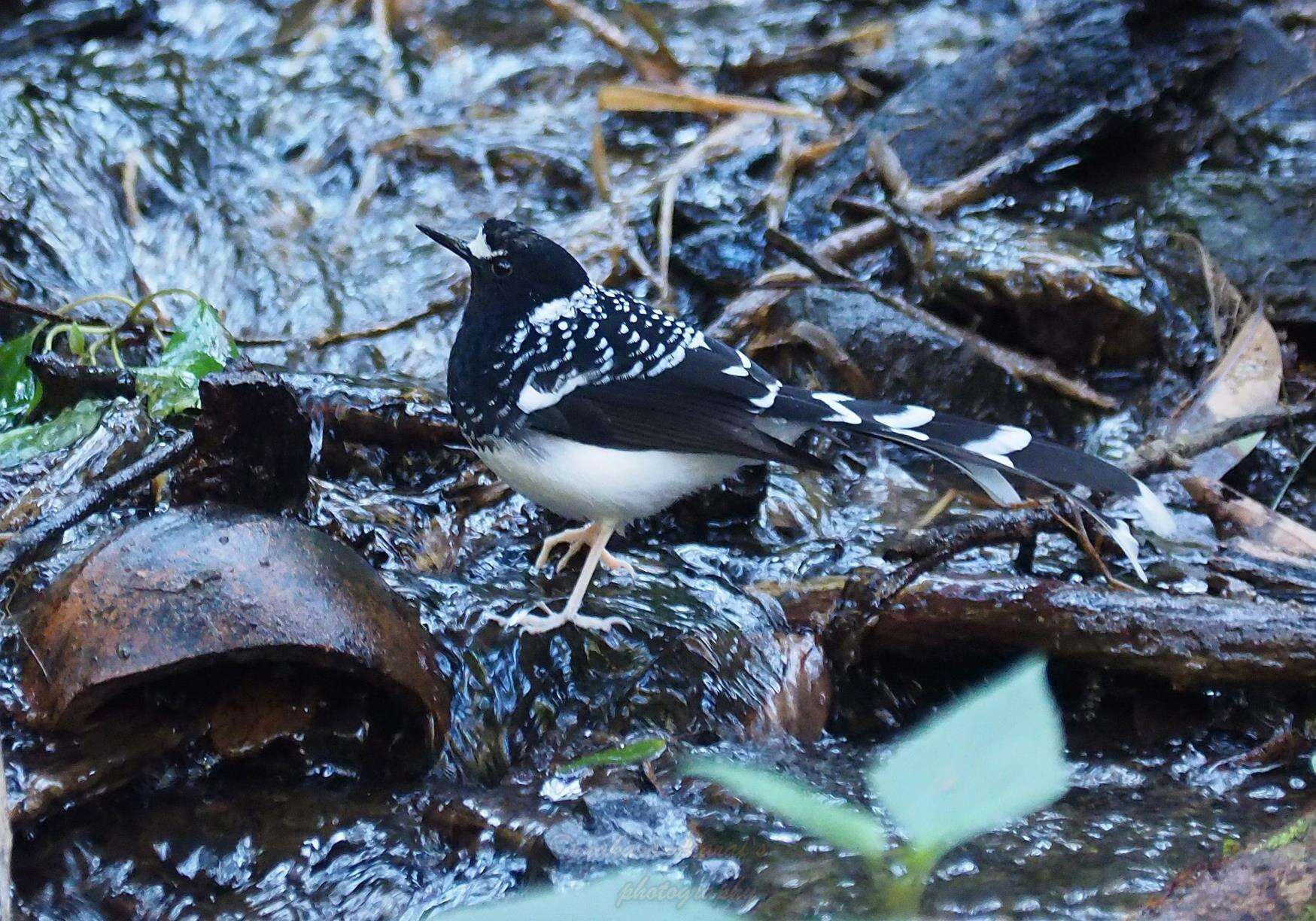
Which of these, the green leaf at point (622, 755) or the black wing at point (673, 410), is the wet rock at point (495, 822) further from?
the black wing at point (673, 410)

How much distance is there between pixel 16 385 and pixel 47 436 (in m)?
0.32

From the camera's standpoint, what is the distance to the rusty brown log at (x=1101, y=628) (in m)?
3.25

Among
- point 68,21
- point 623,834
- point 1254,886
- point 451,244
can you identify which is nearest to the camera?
point 1254,886

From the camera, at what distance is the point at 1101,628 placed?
10.9 feet

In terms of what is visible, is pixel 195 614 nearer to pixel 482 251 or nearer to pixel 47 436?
pixel 47 436

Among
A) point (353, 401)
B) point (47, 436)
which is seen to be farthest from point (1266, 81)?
point (47, 436)

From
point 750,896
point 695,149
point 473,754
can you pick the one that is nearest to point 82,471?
point 473,754

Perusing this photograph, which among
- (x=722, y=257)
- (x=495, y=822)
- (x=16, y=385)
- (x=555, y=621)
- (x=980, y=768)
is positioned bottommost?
(x=495, y=822)

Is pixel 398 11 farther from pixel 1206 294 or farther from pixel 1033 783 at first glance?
pixel 1033 783

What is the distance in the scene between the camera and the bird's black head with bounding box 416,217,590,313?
4.09 meters

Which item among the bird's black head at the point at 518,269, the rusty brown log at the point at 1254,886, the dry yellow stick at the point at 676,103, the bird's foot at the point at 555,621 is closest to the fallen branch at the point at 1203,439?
the bird's foot at the point at 555,621

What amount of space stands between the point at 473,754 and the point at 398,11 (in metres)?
6.51

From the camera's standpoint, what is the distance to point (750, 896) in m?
2.54

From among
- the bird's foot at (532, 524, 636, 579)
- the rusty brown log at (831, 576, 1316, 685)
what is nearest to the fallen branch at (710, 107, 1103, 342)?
the bird's foot at (532, 524, 636, 579)
